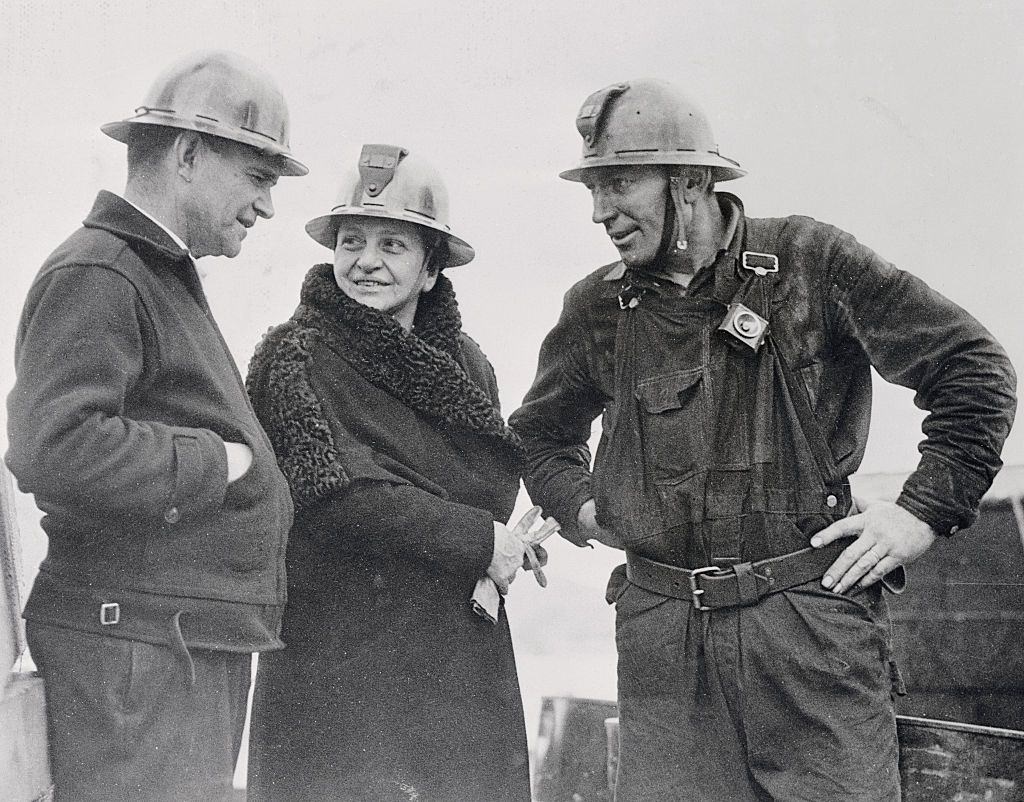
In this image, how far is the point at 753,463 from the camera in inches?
106

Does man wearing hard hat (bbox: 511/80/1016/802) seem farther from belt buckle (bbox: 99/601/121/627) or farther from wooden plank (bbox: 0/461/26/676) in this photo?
wooden plank (bbox: 0/461/26/676)

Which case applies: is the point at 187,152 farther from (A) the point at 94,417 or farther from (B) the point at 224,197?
(A) the point at 94,417

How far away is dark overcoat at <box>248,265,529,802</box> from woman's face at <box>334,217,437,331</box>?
0.25 feet

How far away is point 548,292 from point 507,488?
1.21m

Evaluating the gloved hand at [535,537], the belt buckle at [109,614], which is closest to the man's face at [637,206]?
the gloved hand at [535,537]

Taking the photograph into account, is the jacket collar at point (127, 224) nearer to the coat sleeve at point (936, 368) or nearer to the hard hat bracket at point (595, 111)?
A: the hard hat bracket at point (595, 111)

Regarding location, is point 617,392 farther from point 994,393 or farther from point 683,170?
point 994,393

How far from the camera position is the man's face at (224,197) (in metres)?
2.42

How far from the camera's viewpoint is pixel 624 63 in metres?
3.72

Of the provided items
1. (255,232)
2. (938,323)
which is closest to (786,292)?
(938,323)

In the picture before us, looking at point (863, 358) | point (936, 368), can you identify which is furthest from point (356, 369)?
point (936, 368)

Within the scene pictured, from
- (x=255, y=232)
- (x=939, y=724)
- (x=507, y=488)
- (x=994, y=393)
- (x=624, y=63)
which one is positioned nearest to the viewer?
(x=994, y=393)

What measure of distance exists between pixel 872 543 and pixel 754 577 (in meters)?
0.29

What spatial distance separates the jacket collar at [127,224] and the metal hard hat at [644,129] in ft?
3.43
